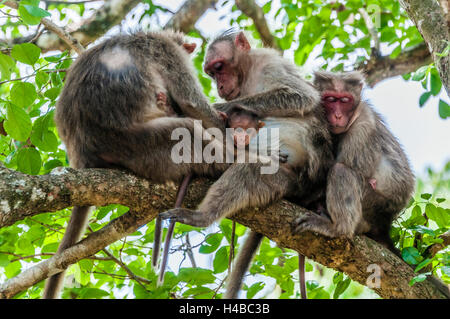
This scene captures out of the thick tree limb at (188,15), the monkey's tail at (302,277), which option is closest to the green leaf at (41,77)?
the monkey's tail at (302,277)

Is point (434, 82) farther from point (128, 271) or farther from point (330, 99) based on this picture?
point (128, 271)

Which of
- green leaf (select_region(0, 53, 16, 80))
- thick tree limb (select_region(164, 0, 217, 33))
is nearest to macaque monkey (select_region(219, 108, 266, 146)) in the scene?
green leaf (select_region(0, 53, 16, 80))

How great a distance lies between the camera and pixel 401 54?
7.98 metres

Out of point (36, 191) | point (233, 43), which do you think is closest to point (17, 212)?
point (36, 191)

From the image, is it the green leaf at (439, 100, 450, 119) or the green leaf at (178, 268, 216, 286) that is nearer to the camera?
the green leaf at (178, 268, 216, 286)

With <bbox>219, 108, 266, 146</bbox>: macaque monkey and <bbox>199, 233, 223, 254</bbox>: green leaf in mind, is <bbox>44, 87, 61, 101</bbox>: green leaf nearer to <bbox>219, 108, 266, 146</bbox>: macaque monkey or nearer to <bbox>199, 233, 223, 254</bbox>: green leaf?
<bbox>219, 108, 266, 146</bbox>: macaque monkey

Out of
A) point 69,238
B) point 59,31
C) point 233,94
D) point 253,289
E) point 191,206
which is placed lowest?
point 253,289

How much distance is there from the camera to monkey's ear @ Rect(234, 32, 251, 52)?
17.1 ft

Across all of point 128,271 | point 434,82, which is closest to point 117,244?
point 128,271

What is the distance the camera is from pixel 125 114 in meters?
4.02

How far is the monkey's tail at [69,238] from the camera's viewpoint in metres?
4.16

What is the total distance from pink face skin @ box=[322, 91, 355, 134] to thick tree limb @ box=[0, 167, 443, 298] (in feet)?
3.00

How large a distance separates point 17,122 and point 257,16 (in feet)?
15.8
